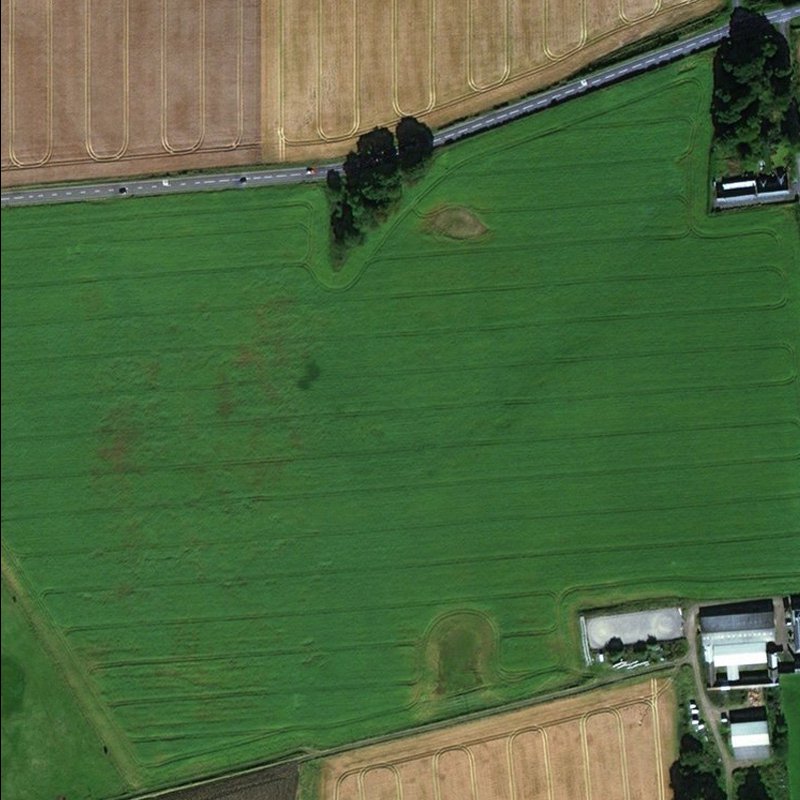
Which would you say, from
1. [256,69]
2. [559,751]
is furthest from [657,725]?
[256,69]

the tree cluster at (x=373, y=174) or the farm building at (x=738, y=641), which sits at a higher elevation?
the tree cluster at (x=373, y=174)

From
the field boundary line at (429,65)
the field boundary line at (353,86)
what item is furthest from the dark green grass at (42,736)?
the field boundary line at (429,65)

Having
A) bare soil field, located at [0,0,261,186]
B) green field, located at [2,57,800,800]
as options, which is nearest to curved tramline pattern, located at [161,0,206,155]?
bare soil field, located at [0,0,261,186]

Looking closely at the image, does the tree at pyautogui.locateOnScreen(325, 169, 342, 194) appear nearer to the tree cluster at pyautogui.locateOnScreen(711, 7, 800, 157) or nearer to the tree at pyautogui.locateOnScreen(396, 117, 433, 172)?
the tree at pyautogui.locateOnScreen(396, 117, 433, 172)

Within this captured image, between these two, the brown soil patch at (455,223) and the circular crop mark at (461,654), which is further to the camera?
the brown soil patch at (455,223)

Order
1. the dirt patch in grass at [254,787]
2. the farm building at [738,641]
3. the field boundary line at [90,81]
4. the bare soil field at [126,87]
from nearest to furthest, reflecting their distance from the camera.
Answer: the farm building at [738,641]
the dirt patch in grass at [254,787]
the bare soil field at [126,87]
the field boundary line at [90,81]

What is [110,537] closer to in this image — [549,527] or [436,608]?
[436,608]

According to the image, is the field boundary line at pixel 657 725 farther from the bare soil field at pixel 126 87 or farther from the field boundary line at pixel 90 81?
the field boundary line at pixel 90 81

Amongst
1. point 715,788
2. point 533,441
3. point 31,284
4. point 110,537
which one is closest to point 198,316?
point 31,284
